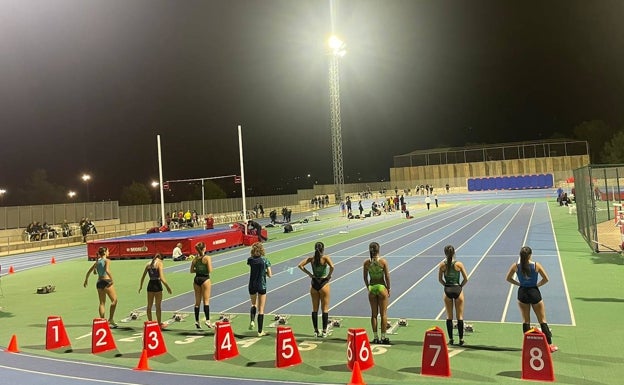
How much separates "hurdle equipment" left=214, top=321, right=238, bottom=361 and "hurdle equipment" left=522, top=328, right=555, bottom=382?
179 inches

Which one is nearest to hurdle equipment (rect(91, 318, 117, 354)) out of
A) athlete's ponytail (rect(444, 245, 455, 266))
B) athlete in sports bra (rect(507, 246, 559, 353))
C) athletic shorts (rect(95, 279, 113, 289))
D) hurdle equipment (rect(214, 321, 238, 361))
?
athletic shorts (rect(95, 279, 113, 289))

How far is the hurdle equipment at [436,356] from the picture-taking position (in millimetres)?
6891

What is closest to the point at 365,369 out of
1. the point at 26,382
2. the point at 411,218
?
the point at 26,382

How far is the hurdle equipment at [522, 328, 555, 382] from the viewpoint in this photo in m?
6.51

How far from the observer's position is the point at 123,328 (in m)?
10.8

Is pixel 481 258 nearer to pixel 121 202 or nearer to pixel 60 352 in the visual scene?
pixel 60 352

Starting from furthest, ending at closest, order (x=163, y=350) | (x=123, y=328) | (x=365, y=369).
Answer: (x=123, y=328) → (x=163, y=350) → (x=365, y=369)

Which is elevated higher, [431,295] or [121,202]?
[121,202]

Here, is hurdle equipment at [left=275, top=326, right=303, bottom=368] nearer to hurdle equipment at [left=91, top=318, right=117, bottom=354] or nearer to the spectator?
hurdle equipment at [left=91, top=318, right=117, bottom=354]

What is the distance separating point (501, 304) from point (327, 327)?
14.3 ft

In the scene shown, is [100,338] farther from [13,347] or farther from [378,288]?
[378,288]

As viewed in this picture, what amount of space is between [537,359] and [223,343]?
4.77m

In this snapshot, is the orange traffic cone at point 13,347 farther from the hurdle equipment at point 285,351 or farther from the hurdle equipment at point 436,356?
the hurdle equipment at point 436,356

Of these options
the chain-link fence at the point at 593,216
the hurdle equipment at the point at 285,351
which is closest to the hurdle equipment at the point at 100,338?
the hurdle equipment at the point at 285,351
